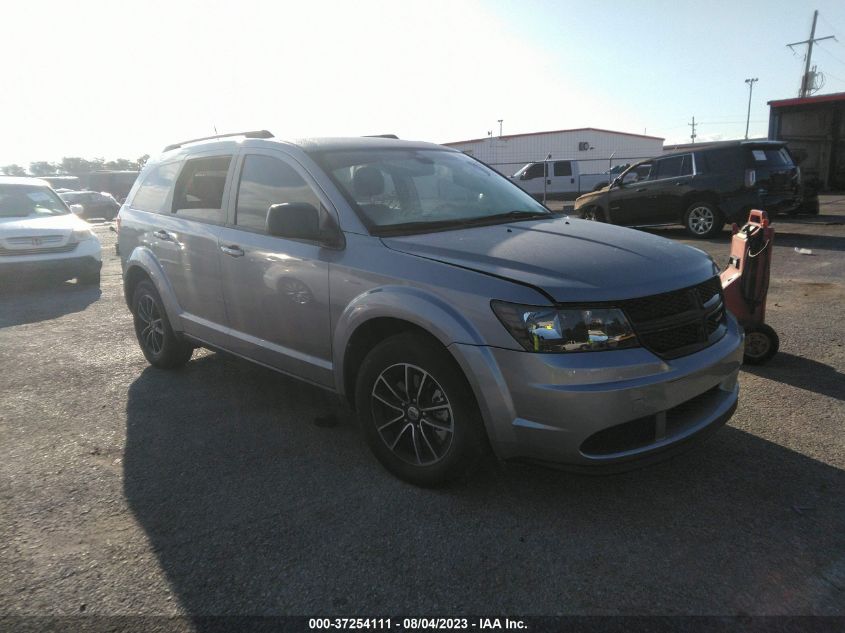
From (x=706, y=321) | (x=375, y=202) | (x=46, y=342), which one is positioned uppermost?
(x=375, y=202)

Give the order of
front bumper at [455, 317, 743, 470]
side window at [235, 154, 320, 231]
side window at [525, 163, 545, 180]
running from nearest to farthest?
front bumper at [455, 317, 743, 470]
side window at [235, 154, 320, 231]
side window at [525, 163, 545, 180]

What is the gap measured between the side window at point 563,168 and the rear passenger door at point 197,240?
22143 millimetres

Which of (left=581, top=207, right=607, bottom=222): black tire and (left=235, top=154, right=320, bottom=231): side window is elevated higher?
(left=235, top=154, right=320, bottom=231): side window

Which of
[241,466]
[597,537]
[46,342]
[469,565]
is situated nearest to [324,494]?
[241,466]

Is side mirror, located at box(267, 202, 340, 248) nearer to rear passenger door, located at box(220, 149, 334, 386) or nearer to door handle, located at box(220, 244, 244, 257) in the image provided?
rear passenger door, located at box(220, 149, 334, 386)

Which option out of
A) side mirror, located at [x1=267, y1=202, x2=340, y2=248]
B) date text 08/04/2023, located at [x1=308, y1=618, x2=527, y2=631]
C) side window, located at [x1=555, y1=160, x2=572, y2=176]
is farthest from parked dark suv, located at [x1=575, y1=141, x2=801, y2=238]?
side window, located at [x1=555, y1=160, x2=572, y2=176]

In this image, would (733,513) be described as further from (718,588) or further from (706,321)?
(706,321)

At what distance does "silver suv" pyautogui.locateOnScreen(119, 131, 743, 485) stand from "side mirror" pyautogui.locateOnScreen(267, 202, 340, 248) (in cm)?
1

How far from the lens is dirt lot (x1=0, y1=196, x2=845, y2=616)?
2320mm

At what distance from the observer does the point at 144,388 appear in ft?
15.8

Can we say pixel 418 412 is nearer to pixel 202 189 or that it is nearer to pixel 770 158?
pixel 202 189

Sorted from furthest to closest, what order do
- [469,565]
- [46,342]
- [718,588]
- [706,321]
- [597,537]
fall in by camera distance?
[46,342]
[706,321]
[597,537]
[469,565]
[718,588]

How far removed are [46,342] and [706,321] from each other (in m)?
6.33

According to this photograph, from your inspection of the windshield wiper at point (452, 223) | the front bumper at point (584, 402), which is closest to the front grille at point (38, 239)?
the windshield wiper at point (452, 223)
